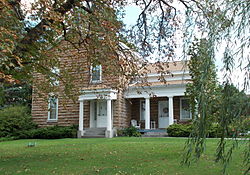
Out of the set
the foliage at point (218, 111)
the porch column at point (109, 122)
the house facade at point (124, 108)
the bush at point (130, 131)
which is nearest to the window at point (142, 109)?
the house facade at point (124, 108)

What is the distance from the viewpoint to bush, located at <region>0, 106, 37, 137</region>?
22.3 m

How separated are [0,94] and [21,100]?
20946mm

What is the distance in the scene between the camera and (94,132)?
21.1m

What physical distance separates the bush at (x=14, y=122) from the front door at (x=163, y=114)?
10176mm

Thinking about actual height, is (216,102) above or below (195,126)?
above

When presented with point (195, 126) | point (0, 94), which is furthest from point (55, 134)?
point (195, 126)

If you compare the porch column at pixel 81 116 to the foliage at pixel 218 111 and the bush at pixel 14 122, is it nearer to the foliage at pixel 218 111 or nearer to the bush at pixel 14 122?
the bush at pixel 14 122

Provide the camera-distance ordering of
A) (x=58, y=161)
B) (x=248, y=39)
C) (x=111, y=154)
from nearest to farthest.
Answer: (x=248, y=39), (x=58, y=161), (x=111, y=154)

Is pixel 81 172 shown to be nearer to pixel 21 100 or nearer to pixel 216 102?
pixel 216 102

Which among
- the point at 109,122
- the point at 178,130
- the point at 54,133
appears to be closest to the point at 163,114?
the point at 178,130

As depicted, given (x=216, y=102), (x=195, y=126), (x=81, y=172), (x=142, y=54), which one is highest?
(x=142, y=54)

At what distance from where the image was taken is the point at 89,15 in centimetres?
980

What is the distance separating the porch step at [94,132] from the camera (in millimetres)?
20659

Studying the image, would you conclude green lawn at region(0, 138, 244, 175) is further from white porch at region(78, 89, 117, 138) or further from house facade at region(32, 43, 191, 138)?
house facade at region(32, 43, 191, 138)
